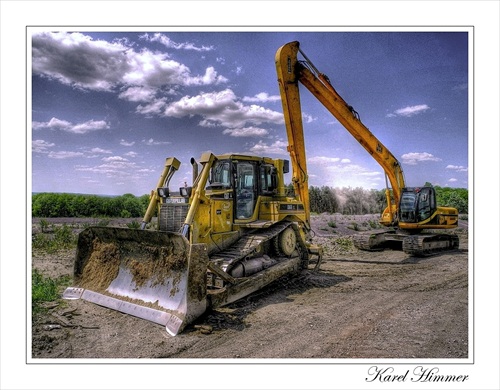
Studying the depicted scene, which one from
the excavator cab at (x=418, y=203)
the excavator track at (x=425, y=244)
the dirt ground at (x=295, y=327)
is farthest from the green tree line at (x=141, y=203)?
the dirt ground at (x=295, y=327)

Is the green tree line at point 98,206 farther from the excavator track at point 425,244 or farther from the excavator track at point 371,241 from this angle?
the excavator track at point 425,244

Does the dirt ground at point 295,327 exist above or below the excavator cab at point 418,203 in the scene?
below

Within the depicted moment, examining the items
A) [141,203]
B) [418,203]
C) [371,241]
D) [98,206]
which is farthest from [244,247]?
[141,203]

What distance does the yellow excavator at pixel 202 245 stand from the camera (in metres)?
6.77

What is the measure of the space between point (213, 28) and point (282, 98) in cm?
487

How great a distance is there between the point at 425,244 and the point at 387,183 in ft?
8.44

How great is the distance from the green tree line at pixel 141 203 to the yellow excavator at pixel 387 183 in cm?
93

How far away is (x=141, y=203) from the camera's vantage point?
2572 cm

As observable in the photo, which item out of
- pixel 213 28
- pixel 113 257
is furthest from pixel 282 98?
pixel 113 257

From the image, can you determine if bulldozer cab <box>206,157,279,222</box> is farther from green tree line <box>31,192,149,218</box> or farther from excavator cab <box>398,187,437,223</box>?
green tree line <box>31,192,149,218</box>

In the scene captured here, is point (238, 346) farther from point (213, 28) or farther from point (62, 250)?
point (62, 250)

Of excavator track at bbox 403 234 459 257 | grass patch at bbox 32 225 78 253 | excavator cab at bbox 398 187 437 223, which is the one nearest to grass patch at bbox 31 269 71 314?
grass patch at bbox 32 225 78 253

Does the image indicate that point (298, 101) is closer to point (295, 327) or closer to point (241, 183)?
point (241, 183)

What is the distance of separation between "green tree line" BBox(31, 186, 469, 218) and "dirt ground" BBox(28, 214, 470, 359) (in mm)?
2426
